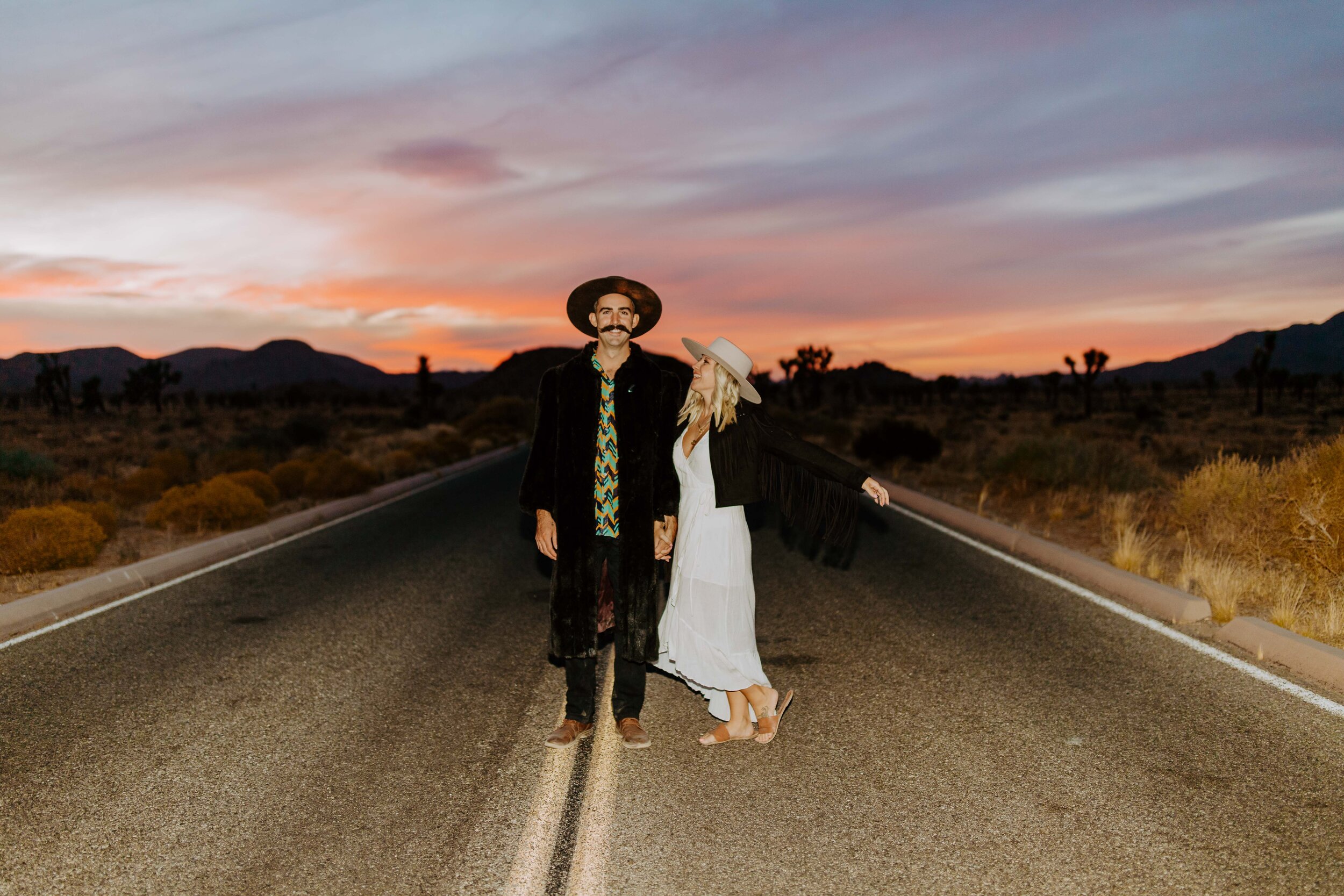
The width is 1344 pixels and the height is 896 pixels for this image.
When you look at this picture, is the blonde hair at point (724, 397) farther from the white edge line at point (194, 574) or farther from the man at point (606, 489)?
the white edge line at point (194, 574)

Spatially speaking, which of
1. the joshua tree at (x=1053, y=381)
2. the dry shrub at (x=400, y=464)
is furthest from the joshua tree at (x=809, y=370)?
the dry shrub at (x=400, y=464)

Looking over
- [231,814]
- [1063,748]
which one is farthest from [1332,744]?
[231,814]

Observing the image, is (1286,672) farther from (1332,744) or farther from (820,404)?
(820,404)

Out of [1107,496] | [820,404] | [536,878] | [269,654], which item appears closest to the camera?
[536,878]

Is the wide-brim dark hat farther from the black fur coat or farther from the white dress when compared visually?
the white dress

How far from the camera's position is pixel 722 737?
4.64 meters

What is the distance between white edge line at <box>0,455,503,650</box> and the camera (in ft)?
23.3

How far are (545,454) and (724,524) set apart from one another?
974 millimetres

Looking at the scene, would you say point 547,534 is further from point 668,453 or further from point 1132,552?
point 1132,552

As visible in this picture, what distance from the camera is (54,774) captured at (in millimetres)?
4348

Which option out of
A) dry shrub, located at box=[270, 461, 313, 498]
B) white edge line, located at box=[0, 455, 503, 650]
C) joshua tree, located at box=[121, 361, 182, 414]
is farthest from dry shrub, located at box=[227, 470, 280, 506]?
joshua tree, located at box=[121, 361, 182, 414]

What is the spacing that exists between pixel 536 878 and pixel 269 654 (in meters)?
3.95

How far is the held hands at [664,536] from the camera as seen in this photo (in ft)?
15.0

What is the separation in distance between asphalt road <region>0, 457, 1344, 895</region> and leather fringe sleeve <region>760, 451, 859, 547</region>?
1026mm
